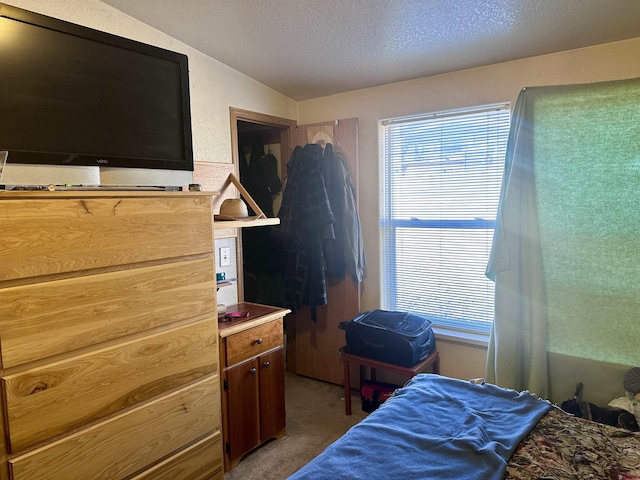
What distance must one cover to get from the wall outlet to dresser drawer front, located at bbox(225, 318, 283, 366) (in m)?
0.56

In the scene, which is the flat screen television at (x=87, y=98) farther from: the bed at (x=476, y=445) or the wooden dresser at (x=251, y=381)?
the bed at (x=476, y=445)

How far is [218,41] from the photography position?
2455 mm

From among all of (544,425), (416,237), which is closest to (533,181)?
(416,237)

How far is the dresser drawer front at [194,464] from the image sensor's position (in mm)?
1819

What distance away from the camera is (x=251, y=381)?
241 centimetres

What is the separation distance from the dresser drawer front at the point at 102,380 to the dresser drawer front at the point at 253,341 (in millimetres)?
249

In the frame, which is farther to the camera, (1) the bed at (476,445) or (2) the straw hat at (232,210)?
(2) the straw hat at (232,210)

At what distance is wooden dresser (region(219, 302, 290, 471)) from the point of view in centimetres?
229

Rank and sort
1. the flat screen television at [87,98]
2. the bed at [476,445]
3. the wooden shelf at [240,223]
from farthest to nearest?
1. the wooden shelf at [240,223]
2. the flat screen television at [87,98]
3. the bed at [476,445]

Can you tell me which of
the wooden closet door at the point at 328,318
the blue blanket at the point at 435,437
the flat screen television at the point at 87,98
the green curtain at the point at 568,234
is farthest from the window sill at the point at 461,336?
the flat screen television at the point at 87,98

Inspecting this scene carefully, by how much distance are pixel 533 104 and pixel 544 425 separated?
152 cm

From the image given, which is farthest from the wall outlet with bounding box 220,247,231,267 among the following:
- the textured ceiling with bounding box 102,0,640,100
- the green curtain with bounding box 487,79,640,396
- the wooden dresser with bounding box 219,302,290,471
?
the green curtain with bounding box 487,79,640,396

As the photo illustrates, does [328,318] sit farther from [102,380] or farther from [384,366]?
[102,380]

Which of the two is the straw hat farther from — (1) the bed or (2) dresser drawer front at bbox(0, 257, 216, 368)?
(1) the bed
